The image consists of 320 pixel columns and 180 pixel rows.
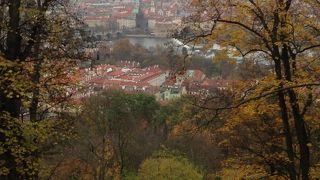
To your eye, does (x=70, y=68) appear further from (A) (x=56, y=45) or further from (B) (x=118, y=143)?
(B) (x=118, y=143)

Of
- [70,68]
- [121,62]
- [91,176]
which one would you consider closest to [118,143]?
[91,176]

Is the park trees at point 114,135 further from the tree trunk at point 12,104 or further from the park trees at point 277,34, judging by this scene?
the tree trunk at point 12,104

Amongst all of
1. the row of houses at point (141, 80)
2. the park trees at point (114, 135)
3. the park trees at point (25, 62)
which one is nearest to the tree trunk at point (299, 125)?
the park trees at point (25, 62)

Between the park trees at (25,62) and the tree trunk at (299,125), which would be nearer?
the park trees at (25,62)

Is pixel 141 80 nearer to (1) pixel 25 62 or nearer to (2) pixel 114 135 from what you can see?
(2) pixel 114 135

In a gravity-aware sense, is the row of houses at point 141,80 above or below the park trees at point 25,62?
below

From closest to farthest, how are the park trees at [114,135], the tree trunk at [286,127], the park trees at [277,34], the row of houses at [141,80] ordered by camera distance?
the park trees at [277,34] < the tree trunk at [286,127] < the park trees at [114,135] < the row of houses at [141,80]

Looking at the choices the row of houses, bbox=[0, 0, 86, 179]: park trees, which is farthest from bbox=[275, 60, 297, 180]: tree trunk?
Answer: the row of houses

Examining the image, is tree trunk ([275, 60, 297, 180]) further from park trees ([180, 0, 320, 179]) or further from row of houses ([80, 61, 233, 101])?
row of houses ([80, 61, 233, 101])

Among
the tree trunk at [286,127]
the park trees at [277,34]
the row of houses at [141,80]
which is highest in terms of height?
the park trees at [277,34]

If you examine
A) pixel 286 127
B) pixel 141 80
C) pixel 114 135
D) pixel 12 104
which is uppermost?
pixel 12 104

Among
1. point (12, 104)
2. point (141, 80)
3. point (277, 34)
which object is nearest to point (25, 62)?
point (12, 104)
